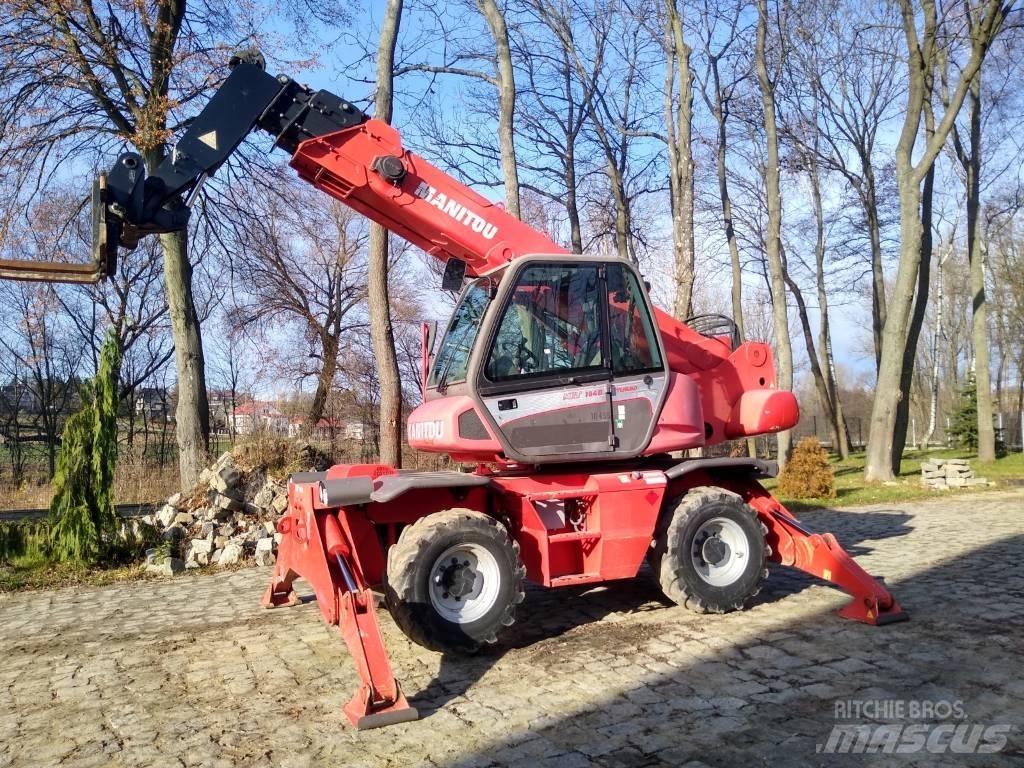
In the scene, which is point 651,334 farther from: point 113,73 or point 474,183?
point 474,183

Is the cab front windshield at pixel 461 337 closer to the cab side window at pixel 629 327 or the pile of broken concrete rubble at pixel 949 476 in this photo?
the cab side window at pixel 629 327

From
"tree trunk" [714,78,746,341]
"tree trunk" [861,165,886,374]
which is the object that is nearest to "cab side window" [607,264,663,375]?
"tree trunk" [714,78,746,341]

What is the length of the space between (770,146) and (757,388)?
646 inches

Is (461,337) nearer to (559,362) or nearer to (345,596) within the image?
(559,362)

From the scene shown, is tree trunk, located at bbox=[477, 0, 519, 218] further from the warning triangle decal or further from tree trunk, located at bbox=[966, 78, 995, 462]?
tree trunk, located at bbox=[966, 78, 995, 462]

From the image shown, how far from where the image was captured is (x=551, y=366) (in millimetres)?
6312

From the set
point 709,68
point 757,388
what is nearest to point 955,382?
point 709,68

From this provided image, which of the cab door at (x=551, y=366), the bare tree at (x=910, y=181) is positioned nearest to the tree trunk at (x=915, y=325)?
the bare tree at (x=910, y=181)

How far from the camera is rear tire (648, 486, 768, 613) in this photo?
21.3 feet

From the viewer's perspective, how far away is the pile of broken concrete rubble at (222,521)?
9.76 metres

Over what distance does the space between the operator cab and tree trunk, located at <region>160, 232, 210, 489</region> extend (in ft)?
26.5

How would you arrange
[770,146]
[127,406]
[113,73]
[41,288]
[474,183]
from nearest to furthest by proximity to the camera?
[113,73] → [474,183] → [770,146] → [41,288] → [127,406]

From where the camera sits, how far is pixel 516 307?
6281mm

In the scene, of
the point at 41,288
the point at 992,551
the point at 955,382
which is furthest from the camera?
the point at 955,382
